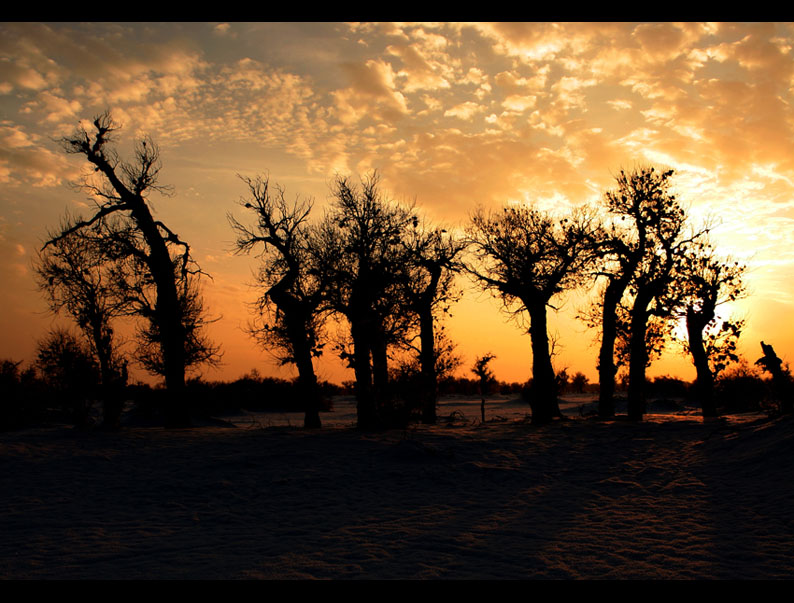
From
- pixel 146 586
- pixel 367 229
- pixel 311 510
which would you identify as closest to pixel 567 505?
pixel 311 510

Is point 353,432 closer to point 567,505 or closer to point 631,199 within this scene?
point 567,505

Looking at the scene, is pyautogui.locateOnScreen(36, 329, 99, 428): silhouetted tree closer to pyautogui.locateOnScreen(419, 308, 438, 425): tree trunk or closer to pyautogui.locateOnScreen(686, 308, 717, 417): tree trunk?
pyautogui.locateOnScreen(419, 308, 438, 425): tree trunk

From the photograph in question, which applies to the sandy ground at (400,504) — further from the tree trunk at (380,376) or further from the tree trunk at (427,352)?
the tree trunk at (427,352)

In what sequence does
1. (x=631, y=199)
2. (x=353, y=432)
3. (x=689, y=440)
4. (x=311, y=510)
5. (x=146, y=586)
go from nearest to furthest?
(x=146, y=586) → (x=311, y=510) → (x=689, y=440) → (x=353, y=432) → (x=631, y=199)

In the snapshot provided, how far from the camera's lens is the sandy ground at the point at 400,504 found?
8.84 m

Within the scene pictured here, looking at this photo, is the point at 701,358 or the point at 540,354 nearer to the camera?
the point at 540,354

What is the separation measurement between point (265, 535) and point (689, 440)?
15678mm

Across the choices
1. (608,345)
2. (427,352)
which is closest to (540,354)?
(608,345)

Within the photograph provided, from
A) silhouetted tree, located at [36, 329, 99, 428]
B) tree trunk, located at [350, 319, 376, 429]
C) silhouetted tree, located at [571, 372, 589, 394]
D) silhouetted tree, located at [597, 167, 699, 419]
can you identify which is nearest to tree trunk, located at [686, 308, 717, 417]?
silhouetted tree, located at [597, 167, 699, 419]

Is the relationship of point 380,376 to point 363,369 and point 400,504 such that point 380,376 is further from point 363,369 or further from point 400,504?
point 400,504

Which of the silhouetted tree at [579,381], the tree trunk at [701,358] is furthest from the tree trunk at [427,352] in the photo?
the silhouetted tree at [579,381]

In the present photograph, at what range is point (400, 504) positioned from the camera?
13.5 metres

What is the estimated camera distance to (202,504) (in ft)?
44.1
